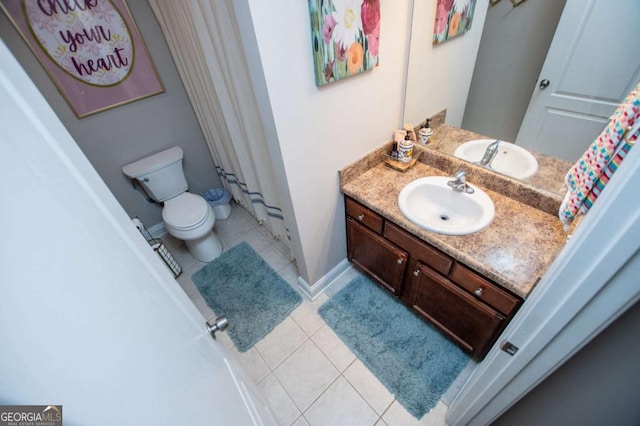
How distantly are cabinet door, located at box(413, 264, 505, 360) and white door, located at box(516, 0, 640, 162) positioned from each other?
741 millimetres

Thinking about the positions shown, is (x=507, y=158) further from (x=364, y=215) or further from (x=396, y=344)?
(x=396, y=344)

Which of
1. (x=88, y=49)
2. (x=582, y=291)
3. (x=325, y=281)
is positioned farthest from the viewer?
(x=325, y=281)

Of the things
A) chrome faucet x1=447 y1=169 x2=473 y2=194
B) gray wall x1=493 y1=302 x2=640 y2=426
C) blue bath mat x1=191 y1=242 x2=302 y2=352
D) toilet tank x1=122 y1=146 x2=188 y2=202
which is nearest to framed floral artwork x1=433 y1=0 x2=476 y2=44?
chrome faucet x1=447 y1=169 x2=473 y2=194

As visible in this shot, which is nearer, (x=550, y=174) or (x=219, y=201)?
(x=550, y=174)

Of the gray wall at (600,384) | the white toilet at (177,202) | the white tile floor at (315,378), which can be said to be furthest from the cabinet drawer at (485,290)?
the white toilet at (177,202)

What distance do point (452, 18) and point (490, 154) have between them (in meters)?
0.71

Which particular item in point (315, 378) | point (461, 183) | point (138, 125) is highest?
point (138, 125)

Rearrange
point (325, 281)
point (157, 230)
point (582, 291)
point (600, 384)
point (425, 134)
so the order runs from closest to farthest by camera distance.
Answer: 1. point (582, 291)
2. point (600, 384)
3. point (425, 134)
4. point (325, 281)
5. point (157, 230)

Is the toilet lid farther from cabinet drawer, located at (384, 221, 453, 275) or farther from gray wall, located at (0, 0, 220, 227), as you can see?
cabinet drawer, located at (384, 221, 453, 275)

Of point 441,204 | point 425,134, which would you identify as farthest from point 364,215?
point 425,134

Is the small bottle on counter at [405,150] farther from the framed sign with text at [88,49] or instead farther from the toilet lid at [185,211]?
the framed sign with text at [88,49]

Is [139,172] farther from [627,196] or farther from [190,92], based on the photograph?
[627,196]

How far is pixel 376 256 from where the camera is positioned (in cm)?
164

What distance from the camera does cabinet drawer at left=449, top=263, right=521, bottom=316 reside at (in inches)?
42.0
